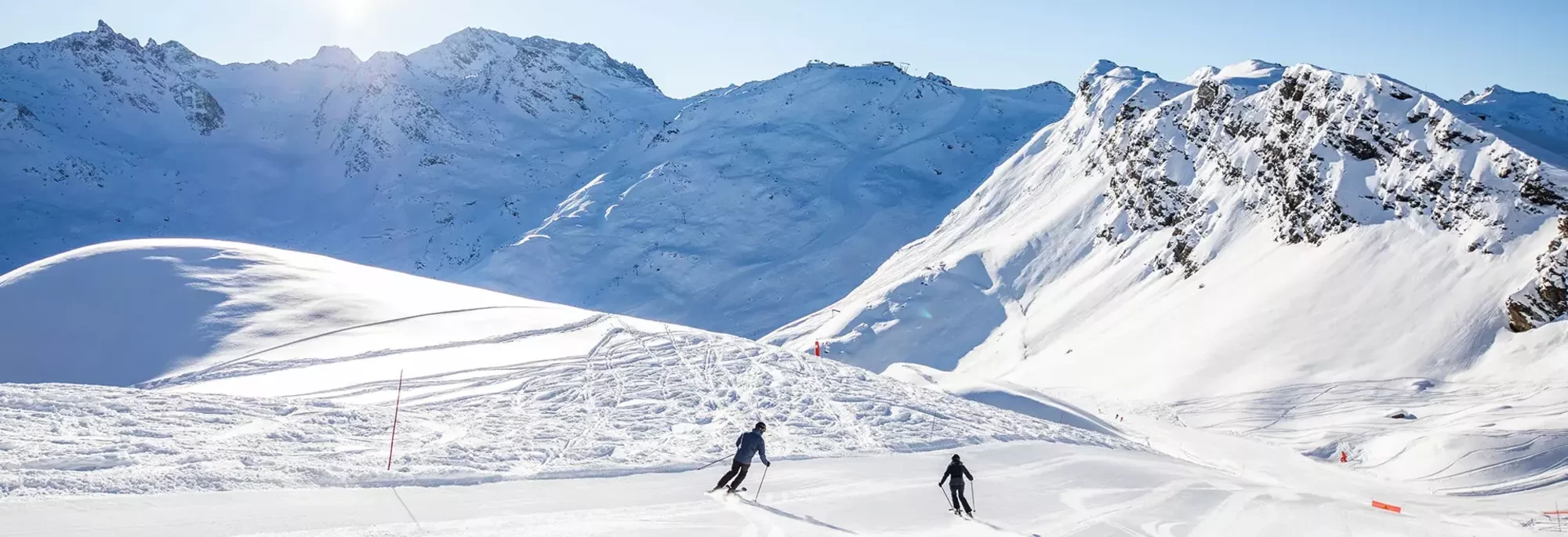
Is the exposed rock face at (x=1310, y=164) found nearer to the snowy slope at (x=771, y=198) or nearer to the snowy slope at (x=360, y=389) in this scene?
the snowy slope at (x=771, y=198)

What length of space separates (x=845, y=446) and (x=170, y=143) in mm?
191012

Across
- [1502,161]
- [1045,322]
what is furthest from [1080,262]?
[1502,161]

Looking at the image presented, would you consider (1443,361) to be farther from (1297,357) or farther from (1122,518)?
(1122,518)

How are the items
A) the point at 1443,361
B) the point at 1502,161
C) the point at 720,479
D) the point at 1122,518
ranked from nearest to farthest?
1. the point at 720,479
2. the point at 1122,518
3. the point at 1443,361
4. the point at 1502,161

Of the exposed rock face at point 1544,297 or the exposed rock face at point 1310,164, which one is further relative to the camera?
the exposed rock face at point 1310,164

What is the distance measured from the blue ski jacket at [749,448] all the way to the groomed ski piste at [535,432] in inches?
24.5

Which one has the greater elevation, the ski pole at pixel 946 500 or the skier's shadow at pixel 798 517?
the skier's shadow at pixel 798 517

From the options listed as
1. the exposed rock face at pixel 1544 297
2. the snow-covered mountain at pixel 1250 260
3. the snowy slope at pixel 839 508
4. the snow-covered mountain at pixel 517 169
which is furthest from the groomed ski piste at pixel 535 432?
the snow-covered mountain at pixel 517 169

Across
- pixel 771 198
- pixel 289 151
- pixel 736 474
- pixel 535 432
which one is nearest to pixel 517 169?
pixel 289 151

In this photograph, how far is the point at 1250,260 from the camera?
67500 mm

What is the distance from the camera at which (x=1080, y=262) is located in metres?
85.7

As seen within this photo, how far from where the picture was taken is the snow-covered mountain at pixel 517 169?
120375 millimetres

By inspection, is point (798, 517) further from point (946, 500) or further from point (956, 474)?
point (946, 500)

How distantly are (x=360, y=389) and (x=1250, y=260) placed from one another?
64.1 metres
